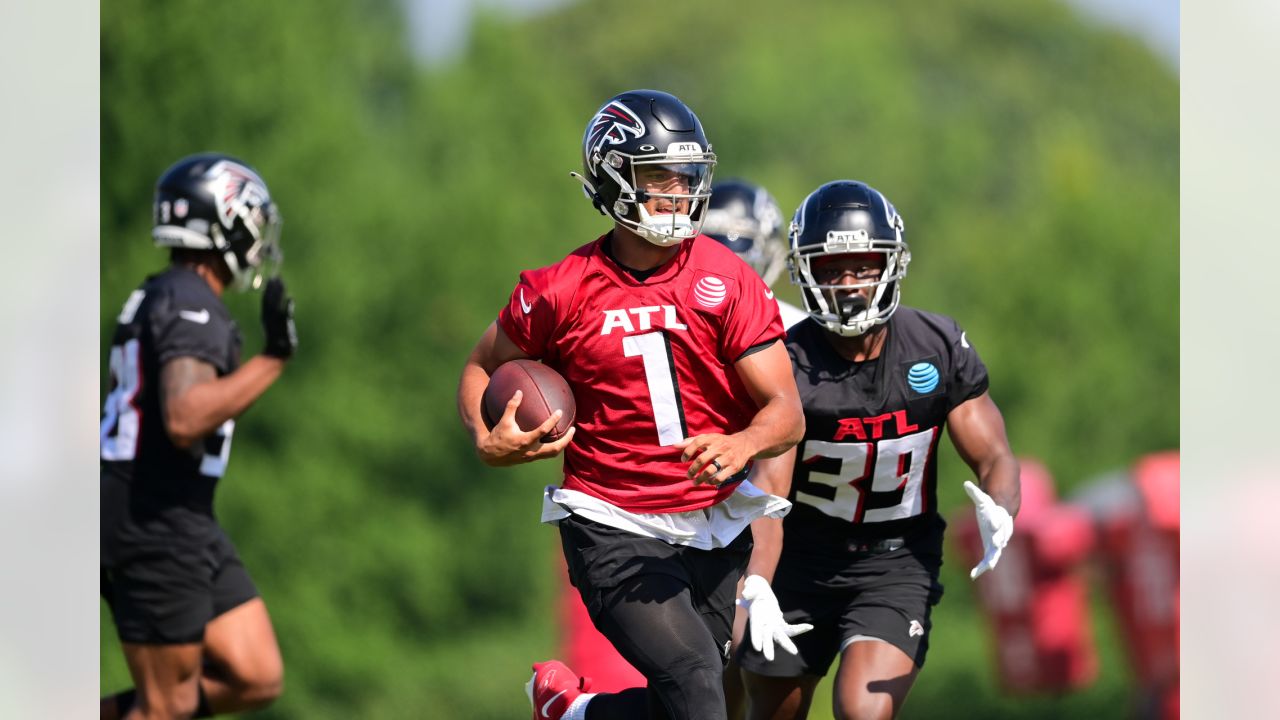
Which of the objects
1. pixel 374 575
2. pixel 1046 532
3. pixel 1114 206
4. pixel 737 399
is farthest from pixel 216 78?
pixel 737 399

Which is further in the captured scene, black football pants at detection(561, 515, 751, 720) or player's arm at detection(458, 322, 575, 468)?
black football pants at detection(561, 515, 751, 720)

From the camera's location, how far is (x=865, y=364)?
5.25 m

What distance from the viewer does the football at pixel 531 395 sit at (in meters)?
4.33

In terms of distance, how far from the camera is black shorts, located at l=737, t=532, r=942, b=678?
518 centimetres

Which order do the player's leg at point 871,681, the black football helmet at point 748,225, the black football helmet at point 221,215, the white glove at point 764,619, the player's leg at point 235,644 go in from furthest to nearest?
the black football helmet at point 748,225 < the black football helmet at point 221,215 < the player's leg at point 235,644 < the player's leg at point 871,681 < the white glove at point 764,619

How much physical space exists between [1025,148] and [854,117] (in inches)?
142

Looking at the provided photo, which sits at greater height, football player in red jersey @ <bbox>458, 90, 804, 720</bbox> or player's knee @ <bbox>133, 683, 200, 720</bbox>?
football player in red jersey @ <bbox>458, 90, 804, 720</bbox>

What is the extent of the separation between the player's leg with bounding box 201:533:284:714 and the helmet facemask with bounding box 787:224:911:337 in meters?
2.85

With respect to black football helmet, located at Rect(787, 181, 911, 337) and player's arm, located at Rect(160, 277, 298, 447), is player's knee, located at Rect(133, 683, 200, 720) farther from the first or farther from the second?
black football helmet, located at Rect(787, 181, 911, 337)

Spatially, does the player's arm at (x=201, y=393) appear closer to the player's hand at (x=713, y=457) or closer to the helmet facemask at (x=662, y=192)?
the helmet facemask at (x=662, y=192)

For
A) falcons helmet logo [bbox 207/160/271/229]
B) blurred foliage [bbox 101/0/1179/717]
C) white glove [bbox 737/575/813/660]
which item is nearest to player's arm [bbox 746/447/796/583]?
white glove [bbox 737/575/813/660]

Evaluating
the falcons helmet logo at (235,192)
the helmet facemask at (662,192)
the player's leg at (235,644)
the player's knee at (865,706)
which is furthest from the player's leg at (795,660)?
the falcons helmet logo at (235,192)

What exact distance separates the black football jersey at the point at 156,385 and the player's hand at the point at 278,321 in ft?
0.58

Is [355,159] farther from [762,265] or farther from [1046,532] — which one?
[762,265]
